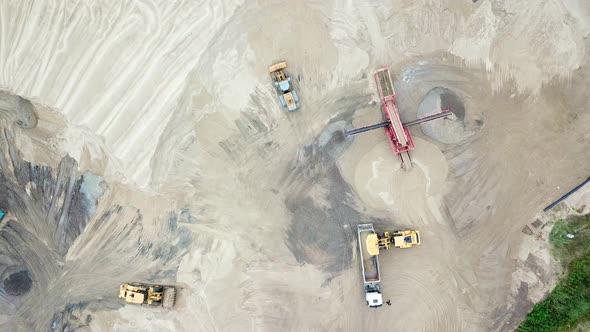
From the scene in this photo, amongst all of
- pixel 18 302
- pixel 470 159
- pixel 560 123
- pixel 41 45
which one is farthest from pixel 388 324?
pixel 41 45

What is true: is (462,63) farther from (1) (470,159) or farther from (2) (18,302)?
(2) (18,302)

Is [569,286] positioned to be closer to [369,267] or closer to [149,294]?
[369,267]

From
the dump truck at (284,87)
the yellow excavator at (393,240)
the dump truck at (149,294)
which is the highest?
the dump truck at (284,87)

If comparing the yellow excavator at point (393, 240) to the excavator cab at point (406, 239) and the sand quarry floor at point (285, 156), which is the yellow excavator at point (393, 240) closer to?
the excavator cab at point (406, 239)

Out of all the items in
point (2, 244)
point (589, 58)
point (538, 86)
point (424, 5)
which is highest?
point (424, 5)

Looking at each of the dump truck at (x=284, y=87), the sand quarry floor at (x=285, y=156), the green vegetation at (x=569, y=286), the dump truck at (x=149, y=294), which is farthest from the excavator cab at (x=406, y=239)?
the dump truck at (x=149, y=294)
